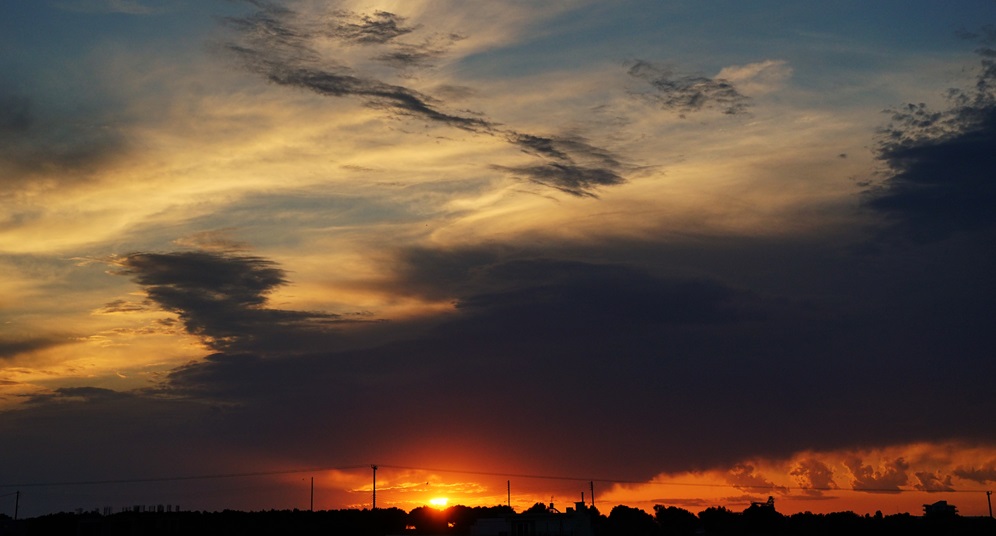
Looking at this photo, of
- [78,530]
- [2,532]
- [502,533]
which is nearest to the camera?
[502,533]

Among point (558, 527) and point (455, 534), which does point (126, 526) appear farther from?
point (558, 527)

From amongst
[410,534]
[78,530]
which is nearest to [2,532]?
[78,530]

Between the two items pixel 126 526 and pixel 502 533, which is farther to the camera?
pixel 126 526

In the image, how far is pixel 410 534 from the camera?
164875 mm

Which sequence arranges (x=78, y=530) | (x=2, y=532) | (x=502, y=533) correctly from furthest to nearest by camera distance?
(x=2, y=532) → (x=78, y=530) → (x=502, y=533)

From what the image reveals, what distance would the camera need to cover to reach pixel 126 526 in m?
199

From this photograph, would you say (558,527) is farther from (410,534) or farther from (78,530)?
(78,530)

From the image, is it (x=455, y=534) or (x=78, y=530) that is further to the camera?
(x=78, y=530)

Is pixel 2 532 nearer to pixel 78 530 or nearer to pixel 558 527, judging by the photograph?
pixel 78 530

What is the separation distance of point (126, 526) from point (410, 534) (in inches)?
2569

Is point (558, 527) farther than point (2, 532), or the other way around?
point (2, 532)

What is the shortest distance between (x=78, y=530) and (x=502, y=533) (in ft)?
263

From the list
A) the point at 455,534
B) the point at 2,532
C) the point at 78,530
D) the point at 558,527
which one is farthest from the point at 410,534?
the point at 2,532

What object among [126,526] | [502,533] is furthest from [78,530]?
[502,533]
